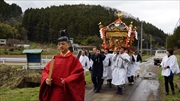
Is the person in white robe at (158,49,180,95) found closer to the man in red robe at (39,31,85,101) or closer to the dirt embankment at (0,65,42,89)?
the man in red robe at (39,31,85,101)

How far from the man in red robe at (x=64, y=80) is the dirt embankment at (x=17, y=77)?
1178cm

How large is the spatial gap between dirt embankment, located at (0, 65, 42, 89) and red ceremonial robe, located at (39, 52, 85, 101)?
11.8 meters

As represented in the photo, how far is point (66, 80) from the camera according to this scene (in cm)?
389

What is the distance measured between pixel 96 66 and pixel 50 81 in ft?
20.0

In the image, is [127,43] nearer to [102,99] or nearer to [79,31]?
[102,99]

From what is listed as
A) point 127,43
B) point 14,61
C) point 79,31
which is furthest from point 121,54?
point 79,31

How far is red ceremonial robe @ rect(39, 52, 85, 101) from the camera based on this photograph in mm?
3959

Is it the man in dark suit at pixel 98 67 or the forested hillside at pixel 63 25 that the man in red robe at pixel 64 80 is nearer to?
the man in dark suit at pixel 98 67

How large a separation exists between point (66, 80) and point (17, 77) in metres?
14.3

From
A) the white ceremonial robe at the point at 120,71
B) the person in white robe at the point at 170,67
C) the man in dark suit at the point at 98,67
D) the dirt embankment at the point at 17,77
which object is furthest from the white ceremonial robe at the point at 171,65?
the dirt embankment at the point at 17,77

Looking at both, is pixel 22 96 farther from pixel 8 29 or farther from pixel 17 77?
pixel 8 29

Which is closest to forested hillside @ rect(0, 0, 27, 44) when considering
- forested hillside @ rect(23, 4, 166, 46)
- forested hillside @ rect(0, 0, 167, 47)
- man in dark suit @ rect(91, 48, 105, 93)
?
forested hillside @ rect(0, 0, 167, 47)

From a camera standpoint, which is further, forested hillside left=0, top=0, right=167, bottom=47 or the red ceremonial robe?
forested hillside left=0, top=0, right=167, bottom=47

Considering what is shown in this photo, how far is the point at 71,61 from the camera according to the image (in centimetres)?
410
